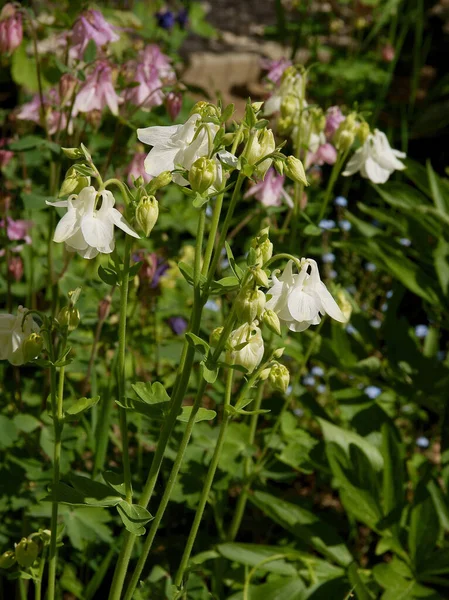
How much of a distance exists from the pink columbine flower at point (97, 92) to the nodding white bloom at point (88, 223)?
0.79m

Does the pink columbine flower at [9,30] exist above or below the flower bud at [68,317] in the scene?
above

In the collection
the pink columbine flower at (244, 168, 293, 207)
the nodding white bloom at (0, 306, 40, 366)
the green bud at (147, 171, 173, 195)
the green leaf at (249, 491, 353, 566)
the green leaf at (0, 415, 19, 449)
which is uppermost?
the green bud at (147, 171, 173, 195)

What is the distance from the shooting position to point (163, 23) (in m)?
3.38

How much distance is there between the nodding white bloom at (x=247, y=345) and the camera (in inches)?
47.1

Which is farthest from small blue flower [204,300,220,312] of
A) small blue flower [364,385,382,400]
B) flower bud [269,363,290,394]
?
flower bud [269,363,290,394]

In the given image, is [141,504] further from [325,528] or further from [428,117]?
[428,117]

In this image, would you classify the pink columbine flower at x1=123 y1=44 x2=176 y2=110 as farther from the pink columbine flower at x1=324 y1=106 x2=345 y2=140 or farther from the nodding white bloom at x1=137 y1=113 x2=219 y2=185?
the nodding white bloom at x1=137 y1=113 x2=219 y2=185

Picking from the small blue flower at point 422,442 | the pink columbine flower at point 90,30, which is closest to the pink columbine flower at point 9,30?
the pink columbine flower at point 90,30

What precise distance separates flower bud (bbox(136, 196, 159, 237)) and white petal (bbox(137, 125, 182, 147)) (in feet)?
0.33

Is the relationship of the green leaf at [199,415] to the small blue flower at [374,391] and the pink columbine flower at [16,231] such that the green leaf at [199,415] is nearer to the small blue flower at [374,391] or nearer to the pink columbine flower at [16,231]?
the pink columbine flower at [16,231]

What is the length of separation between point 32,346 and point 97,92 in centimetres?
85

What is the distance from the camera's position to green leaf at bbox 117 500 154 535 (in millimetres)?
1198

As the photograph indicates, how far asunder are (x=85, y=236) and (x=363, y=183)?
295 centimetres

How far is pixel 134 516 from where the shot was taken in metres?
1.23
